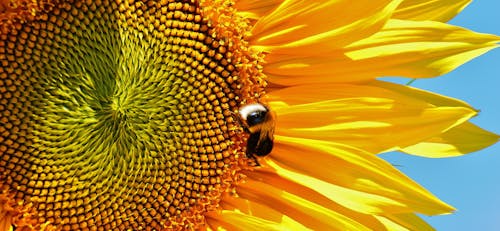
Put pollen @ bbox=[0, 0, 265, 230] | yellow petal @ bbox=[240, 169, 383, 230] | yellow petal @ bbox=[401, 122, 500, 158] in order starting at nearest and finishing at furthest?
pollen @ bbox=[0, 0, 265, 230]
yellow petal @ bbox=[401, 122, 500, 158]
yellow petal @ bbox=[240, 169, 383, 230]

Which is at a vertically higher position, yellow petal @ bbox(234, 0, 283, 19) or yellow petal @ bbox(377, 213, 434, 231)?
yellow petal @ bbox(234, 0, 283, 19)

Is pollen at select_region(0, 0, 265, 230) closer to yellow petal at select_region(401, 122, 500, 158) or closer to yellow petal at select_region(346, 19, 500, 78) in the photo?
yellow petal at select_region(346, 19, 500, 78)

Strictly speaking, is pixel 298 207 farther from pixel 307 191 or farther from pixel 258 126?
pixel 258 126

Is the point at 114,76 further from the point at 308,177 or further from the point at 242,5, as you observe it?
the point at 308,177

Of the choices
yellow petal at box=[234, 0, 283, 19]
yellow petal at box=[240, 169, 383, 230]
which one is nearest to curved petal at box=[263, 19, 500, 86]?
yellow petal at box=[234, 0, 283, 19]

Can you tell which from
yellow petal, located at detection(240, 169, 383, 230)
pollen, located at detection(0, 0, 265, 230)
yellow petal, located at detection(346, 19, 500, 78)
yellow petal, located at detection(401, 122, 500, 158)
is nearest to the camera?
pollen, located at detection(0, 0, 265, 230)

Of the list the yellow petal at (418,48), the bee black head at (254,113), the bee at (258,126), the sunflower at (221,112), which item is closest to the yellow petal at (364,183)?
the sunflower at (221,112)

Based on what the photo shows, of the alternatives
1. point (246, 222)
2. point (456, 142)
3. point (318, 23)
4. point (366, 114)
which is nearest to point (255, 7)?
point (318, 23)
